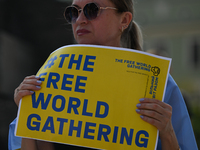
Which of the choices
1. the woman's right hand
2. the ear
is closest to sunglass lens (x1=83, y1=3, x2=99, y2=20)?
the ear

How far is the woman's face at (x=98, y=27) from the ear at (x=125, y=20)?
0.21 feet

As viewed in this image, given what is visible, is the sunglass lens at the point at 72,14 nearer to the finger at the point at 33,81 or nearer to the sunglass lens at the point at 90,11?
the sunglass lens at the point at 90,11

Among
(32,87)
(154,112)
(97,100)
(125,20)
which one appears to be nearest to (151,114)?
(154,112)

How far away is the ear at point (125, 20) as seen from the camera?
175 cm

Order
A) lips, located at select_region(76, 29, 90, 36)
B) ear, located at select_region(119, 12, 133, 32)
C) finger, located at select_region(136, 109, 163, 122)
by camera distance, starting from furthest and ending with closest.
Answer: ear, located at select_region(119, 12, 133, 32) < lips, located at select_region(76, 29, 90, 36) < finger, located at select_region(136, 109, 163, 122)

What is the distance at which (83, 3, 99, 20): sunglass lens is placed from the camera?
5.17 ft

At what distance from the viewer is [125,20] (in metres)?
1.78

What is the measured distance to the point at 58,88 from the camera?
1.37m

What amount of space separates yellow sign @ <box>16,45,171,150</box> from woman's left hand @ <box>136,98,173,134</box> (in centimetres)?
3

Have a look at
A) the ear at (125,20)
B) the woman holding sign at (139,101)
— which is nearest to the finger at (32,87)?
the woman holding sign at (139,101)

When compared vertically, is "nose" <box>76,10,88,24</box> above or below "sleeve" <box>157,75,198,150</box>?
above

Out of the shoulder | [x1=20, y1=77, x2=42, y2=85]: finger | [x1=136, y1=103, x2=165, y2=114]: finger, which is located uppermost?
the shoulder

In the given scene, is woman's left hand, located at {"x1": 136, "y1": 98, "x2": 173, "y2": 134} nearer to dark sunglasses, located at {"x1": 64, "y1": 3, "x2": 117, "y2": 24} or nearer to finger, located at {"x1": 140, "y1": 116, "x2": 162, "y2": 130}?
finger, located at {"x1": 140, "y1": 116, "x2": 162, "y2": 130}

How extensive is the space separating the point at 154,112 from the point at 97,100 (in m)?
0.26
